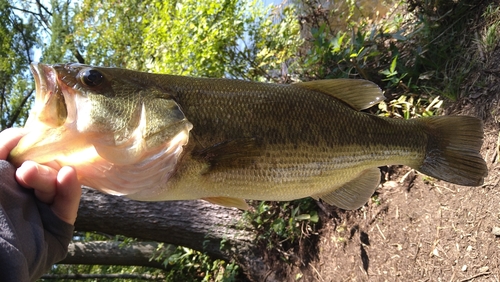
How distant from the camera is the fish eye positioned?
151 cm

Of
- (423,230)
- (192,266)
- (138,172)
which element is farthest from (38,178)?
(192,266)

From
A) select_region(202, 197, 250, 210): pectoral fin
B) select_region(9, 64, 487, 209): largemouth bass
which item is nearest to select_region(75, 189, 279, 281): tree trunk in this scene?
select_region(9, 64, 487, 209): largemouth bass

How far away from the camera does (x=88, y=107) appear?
1478 mm

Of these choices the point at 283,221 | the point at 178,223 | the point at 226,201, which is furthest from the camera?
the point at 178,223

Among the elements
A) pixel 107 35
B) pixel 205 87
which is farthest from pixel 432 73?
pixel 107 35

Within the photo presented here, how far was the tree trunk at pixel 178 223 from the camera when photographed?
4258 millimetres

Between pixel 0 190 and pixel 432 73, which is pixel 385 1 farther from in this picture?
pixel 0 190

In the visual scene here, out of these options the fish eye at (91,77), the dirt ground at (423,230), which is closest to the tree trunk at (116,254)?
the dirt ground at (423,230)

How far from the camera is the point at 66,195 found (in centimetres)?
141

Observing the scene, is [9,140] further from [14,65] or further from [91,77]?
[14,65]

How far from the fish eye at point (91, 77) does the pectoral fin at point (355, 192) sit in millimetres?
1199

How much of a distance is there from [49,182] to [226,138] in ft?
2.20

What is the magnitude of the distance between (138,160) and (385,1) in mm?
4918

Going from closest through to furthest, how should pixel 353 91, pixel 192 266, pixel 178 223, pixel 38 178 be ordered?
pixel 38 178 → pixel 353 91 → pixel 178 223 → pixel 192 266
